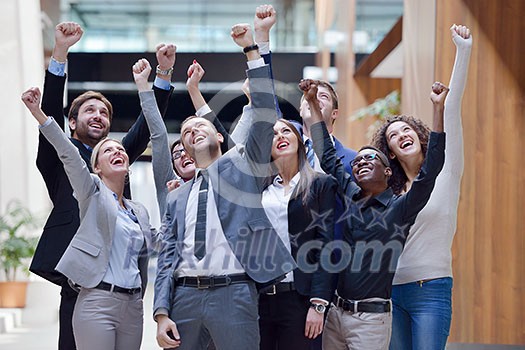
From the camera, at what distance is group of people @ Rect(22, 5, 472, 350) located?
2965mm

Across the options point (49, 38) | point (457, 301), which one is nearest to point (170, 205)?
point (457, 301)

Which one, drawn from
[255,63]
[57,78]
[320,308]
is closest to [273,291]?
[320,308]

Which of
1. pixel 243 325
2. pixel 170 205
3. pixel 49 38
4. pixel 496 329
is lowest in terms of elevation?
pixel 496 329

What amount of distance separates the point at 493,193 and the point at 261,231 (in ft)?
9.17

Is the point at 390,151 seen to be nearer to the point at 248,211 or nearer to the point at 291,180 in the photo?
the point at 291,180

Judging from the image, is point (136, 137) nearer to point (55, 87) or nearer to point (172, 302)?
point (55, 87)

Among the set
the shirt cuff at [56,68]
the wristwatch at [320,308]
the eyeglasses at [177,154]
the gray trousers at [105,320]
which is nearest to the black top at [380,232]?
the wristwatch at [320,308]

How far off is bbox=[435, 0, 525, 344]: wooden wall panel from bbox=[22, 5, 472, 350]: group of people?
200 centimetres

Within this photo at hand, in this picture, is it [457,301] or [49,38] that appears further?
[49,38]

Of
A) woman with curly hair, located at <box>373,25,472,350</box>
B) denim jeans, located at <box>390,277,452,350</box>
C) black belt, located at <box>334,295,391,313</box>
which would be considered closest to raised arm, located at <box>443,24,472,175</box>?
woman with curly hair, located at <box>373,25,472,350</box>

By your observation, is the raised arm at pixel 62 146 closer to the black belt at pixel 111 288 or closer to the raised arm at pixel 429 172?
the black belt at pixel 111 288

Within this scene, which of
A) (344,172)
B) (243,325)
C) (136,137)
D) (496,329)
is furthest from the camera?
(496,329)

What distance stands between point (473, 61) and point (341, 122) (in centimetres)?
860

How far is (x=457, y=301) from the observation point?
5430 mm
